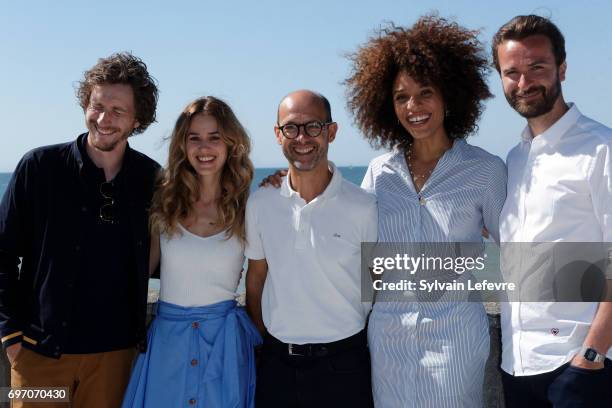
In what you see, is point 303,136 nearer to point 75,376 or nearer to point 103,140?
point 103,140

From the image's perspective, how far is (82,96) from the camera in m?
3.98

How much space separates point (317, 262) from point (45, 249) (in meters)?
1.66

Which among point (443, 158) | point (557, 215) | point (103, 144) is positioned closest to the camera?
point (557, 215)

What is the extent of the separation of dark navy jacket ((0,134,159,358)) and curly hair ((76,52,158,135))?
487 mm

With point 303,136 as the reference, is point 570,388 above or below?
below

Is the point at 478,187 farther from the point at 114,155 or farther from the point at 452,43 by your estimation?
the point at 114,155

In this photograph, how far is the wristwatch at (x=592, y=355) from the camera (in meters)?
2.74

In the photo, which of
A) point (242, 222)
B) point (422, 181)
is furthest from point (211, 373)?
point (422, 181)

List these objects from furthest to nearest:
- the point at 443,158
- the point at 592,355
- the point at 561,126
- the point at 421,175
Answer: the point at 421,175 < the point at 443,158 < the point at 561,126 < the point at 592,355

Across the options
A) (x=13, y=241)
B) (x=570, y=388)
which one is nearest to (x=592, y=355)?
(x=570, y=388)

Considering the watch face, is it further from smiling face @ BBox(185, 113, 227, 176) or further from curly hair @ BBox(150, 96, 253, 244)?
smiling face @ BBox(185, 113, 227, 176)

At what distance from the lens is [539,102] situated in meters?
3.18

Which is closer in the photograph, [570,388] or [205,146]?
[570,388]

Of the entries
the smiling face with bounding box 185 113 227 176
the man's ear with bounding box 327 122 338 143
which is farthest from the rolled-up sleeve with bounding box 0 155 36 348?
the man's ear with bounding box 327 122 338 143
